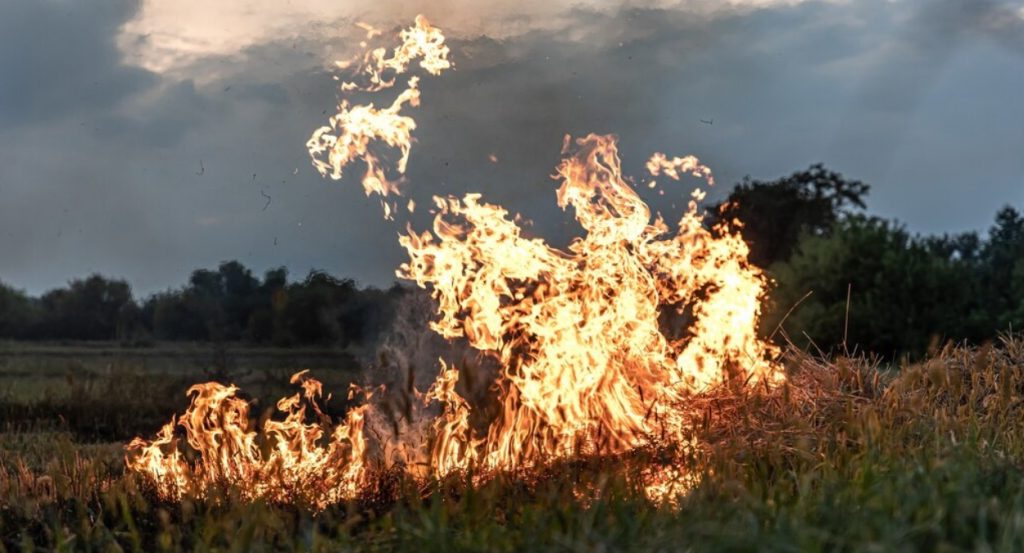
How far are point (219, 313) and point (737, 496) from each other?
91.6 ft

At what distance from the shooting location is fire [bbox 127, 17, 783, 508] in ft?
33.9

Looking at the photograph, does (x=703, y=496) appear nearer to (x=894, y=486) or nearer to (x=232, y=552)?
(x=894, y=486)

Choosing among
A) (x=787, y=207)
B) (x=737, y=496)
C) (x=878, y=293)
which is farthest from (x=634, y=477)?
(x=787, y=207)

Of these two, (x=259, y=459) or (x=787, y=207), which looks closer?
(x=259, y=459)

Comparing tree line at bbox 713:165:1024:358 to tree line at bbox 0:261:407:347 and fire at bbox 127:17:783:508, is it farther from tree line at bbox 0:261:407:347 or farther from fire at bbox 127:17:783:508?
fire at bbox 127:17:783:508

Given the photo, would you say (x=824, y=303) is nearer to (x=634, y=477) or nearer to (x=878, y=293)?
(x=878, y=293)

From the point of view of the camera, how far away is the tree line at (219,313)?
27984 millimetres

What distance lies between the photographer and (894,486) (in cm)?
670

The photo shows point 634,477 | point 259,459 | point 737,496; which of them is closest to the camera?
point 737,496

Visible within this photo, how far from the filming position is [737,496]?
7168mm

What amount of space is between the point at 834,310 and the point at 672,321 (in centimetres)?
1874

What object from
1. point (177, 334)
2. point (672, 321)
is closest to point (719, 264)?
point (672, 321)

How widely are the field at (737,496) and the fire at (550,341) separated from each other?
44 cm

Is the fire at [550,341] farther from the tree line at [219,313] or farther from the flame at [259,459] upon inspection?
the tree line at [219,313]
